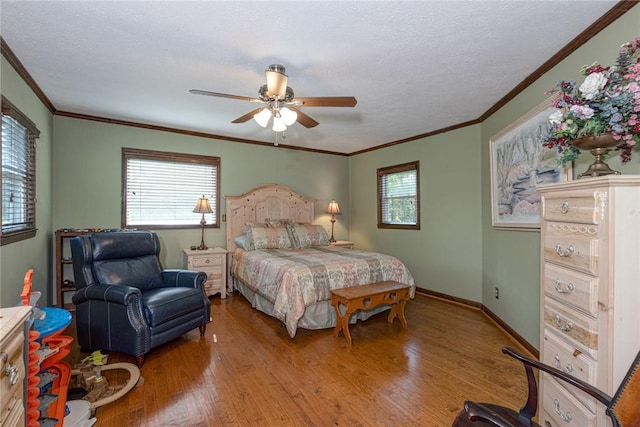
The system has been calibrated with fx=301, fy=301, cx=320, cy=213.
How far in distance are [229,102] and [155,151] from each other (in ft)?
5.57

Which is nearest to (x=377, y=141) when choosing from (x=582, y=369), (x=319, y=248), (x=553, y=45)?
(x=319, y=248)

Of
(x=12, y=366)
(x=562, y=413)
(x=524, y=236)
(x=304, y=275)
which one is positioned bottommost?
(x=562, y=413)

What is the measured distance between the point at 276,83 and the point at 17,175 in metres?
2.47

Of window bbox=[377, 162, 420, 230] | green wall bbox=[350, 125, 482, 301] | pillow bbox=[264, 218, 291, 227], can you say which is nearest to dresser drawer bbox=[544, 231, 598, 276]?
green wall bbox=[350, 125, 482, 301]

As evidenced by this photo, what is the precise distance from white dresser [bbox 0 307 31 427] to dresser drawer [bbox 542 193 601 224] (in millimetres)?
2178

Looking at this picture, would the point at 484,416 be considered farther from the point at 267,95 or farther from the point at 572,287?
the point at 267,95

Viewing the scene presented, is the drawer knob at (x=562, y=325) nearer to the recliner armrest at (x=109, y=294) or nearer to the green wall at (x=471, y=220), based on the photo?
the green wall at (x=471, y=220)

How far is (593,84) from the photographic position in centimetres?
135

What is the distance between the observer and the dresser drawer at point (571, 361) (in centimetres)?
126

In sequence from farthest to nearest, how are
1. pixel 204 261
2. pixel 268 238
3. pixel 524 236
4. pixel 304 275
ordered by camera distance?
pixel 268 238 < pixel 204 261 < pixel 304 275 < pixel 524 236

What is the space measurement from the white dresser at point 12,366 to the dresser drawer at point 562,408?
7.13 ft

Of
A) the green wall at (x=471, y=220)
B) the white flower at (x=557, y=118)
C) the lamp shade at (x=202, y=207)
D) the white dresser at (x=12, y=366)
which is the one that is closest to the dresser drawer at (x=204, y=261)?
the lamp shade at (x=202, y=207)

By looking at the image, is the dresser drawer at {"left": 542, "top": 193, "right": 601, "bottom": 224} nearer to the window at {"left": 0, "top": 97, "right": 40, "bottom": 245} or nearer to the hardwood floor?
the hardwood floor

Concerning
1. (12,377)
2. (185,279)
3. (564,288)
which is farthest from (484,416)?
(185,279)
